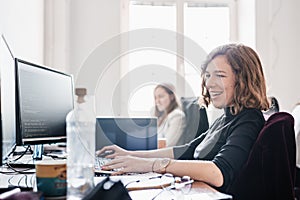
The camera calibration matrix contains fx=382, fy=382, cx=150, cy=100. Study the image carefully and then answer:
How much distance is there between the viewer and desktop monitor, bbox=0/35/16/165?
107 centimetres

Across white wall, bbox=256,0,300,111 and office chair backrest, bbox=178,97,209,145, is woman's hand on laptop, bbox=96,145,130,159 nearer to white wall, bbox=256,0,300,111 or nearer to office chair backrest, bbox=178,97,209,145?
office chair backrest, bbox=178,97,209,145

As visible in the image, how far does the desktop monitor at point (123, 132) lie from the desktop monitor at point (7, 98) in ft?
2.24

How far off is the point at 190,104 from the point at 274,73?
1.01 metres

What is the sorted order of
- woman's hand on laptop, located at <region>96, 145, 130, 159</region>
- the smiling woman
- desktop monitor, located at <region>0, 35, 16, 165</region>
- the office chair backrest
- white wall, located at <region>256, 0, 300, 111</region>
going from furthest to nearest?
white wall, located at <region>256, 0, 300, 111</region>
the office chair backrest
woman's hand on laptop, located at <region>96, 145, 130, 159</region>
the smiling woman
desktop monitor, located at <region>0, 35, 16, 165</region>

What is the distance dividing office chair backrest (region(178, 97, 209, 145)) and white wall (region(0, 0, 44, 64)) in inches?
45.5

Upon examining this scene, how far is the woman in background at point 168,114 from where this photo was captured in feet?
9.30

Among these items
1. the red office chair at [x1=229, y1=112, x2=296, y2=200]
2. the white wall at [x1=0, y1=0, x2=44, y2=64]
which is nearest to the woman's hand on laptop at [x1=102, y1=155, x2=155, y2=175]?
the red office chair at [x1=229, y1=112, x2=296, y2=200]

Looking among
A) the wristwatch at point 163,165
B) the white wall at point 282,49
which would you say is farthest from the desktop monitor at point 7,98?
the white wall at point 282,49

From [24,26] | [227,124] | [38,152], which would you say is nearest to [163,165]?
[227,124]

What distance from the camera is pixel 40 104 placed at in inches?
57.5

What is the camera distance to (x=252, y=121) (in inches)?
51.3

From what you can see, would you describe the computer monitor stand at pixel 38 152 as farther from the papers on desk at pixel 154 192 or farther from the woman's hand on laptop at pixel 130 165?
the papers on desk at pixel 154 192

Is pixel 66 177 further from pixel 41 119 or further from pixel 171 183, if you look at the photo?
pixel 41 119

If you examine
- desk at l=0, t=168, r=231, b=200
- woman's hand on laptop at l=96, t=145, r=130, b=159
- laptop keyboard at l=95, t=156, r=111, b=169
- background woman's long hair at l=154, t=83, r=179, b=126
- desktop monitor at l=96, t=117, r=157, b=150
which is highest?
background woman's long hair at l=154, t=83, r=179, b=126
